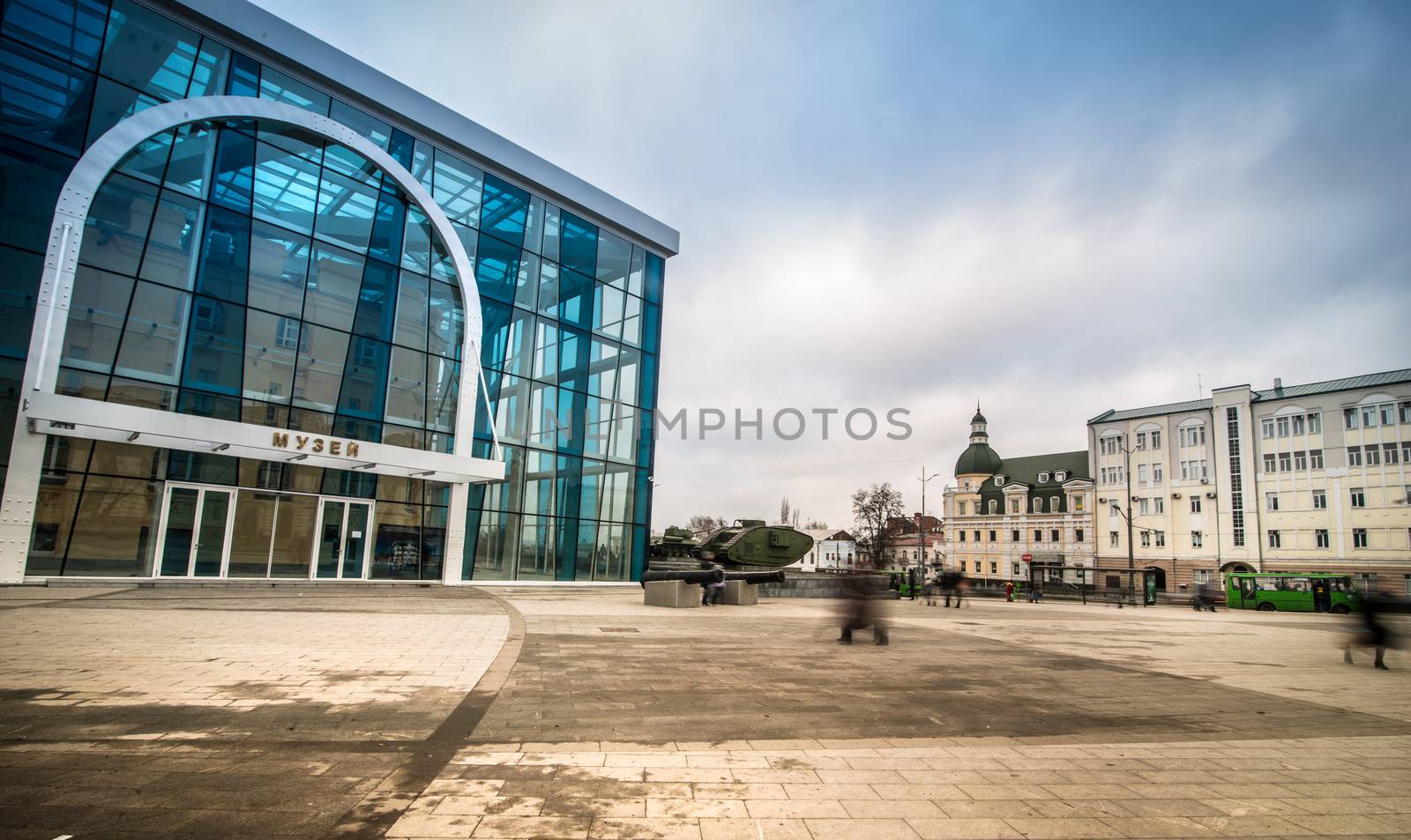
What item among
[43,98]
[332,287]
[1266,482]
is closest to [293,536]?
[332,287]

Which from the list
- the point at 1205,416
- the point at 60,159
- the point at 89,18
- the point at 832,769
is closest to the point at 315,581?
the point at 60,159

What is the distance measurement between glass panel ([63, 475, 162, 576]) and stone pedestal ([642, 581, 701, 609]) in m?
14.6

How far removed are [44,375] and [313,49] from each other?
13.8 metres

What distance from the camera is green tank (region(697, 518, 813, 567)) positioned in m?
31.9

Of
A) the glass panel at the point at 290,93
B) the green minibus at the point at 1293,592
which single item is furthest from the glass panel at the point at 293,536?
the green minibus at the point at 1293,592

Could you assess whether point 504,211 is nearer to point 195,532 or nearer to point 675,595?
point 195,532

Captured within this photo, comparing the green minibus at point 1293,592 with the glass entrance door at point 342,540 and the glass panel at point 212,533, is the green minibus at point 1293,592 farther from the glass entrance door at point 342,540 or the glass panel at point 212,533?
the glass panel at point 212,533

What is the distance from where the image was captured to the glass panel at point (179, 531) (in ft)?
65.3

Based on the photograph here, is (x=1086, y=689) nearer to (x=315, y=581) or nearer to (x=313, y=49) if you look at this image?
(x=315, y=581)

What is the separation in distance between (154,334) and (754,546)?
2404 centimetres

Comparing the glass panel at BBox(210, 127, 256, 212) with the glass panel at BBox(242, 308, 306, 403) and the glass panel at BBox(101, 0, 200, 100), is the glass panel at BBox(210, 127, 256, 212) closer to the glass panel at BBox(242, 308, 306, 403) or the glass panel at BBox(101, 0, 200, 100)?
the glass panel at BBox(101, 0, 200, 100)

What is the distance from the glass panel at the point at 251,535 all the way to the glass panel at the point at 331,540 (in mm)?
1538

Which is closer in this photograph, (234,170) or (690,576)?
(690,576)

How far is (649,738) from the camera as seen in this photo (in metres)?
6.30
